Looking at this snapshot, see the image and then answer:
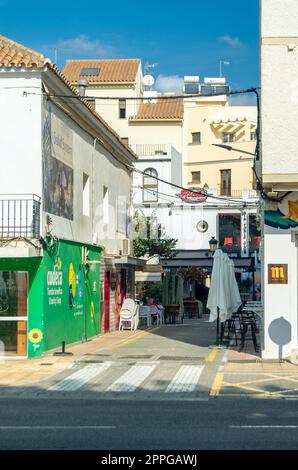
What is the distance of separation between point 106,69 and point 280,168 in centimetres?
5074

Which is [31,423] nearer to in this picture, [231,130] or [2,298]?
[2,298]

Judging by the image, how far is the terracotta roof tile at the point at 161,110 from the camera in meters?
66.3

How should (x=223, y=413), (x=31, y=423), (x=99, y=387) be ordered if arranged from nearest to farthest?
(x=31, y=423)
(x=223, y=413)
(x=99, y=387)

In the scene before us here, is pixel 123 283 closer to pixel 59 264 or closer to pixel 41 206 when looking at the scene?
pixel 59 264

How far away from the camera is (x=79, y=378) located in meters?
16.1

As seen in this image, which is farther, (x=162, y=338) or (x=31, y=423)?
(x=162, y=338)

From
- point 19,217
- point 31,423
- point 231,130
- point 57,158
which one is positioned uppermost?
point 231,130

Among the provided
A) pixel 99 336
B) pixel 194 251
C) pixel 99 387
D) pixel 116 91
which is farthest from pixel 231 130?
pixel 99 387

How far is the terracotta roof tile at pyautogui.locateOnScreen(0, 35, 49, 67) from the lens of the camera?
65.1 feet

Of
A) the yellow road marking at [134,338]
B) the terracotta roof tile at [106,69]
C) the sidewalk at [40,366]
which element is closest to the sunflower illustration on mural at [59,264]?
the sidewalk at [40,366]

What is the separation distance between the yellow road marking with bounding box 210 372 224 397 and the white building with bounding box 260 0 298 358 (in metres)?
2.43

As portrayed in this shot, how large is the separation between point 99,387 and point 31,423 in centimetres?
401

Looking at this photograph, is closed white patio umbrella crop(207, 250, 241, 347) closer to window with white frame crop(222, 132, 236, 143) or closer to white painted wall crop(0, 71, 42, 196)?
white painted wall crop(0, 71, 42, 196)

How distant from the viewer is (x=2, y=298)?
1997 centimetres
